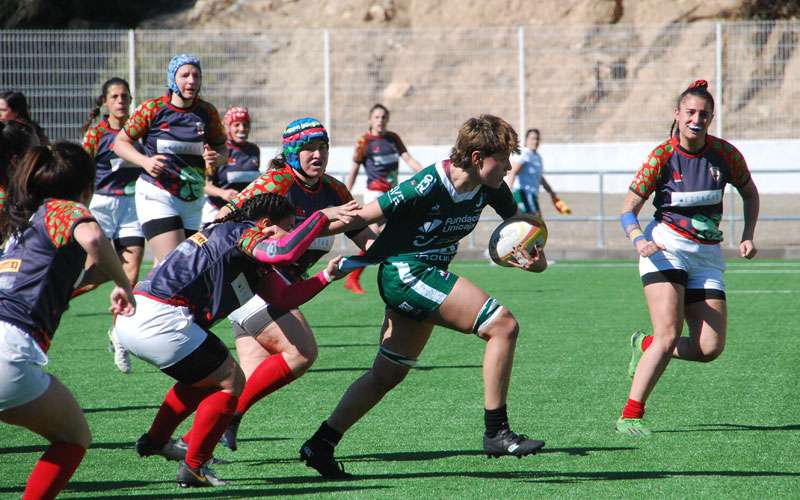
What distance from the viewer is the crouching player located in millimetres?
5211

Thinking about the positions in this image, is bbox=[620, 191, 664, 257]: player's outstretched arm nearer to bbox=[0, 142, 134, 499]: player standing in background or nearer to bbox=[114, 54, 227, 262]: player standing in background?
bbox=[0, 142, 134, 499]: player standing in background

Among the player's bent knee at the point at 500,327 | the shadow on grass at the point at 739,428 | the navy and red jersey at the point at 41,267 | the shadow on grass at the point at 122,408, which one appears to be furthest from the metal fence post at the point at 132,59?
the navy and red jersey at the point at 41,267

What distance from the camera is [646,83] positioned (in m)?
26.3

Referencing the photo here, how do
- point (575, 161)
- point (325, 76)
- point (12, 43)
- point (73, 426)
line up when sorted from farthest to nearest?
point (575, 161), point (325, 76), point (12, 43), point (73, 426)

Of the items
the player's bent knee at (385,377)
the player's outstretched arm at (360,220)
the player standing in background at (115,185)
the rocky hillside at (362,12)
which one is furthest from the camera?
the rocky hillside at (362,12)

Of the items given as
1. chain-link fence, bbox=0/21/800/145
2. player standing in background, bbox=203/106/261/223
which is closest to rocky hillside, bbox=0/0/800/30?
chain-link fence, bbox=0/21/800/145

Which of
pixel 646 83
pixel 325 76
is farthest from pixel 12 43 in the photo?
pixel 646 83

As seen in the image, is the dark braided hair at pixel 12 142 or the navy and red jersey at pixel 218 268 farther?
the dark braided hair at pixel 12 142

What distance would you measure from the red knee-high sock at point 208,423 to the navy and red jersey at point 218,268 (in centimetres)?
34

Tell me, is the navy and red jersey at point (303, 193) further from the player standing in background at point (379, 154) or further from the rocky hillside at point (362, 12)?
the rocky hillside at point (362, 12)

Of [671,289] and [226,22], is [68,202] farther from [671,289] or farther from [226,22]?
[226,22]

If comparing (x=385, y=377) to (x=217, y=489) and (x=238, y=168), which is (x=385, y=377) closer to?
(x=217, y=489)

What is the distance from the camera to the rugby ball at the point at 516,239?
5996 millimetres

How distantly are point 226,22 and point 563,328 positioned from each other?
2727cm
